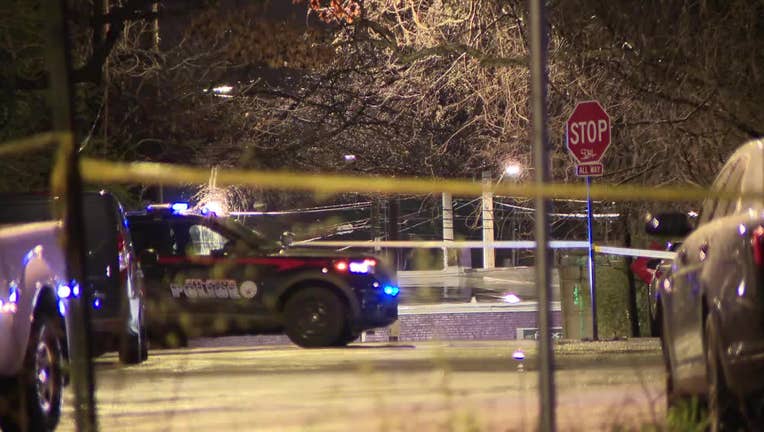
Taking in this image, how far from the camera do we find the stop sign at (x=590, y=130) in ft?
50.1

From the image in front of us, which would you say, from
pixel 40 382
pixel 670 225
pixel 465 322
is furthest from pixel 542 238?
pixel 465 322

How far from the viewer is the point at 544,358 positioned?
512cm

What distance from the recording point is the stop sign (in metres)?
15.3

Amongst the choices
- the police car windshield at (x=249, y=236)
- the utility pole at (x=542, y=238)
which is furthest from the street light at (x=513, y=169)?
the utility pole at (x=542, y=238)

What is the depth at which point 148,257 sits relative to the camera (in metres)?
15.0

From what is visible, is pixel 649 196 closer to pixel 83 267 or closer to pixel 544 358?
pixel 544 358

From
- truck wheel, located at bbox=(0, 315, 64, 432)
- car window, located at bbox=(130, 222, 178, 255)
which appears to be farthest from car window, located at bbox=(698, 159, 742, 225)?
car window, located at bbox=(130, 222, 178, 255)

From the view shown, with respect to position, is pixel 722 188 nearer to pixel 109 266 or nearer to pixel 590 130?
pixel 109 266

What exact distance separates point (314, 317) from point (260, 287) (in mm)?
704

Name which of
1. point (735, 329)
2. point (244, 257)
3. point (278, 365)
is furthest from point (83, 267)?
point (244, 257)

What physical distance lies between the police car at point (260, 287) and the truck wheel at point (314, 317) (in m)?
0.01

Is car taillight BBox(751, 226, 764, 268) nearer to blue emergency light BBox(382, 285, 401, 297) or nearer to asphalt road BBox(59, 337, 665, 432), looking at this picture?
asphalt road BBox(59, 337, 665, 432)

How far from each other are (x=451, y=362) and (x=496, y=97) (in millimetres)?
5517

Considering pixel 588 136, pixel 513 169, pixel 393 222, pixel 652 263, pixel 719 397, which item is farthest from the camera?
pixel 393 222
